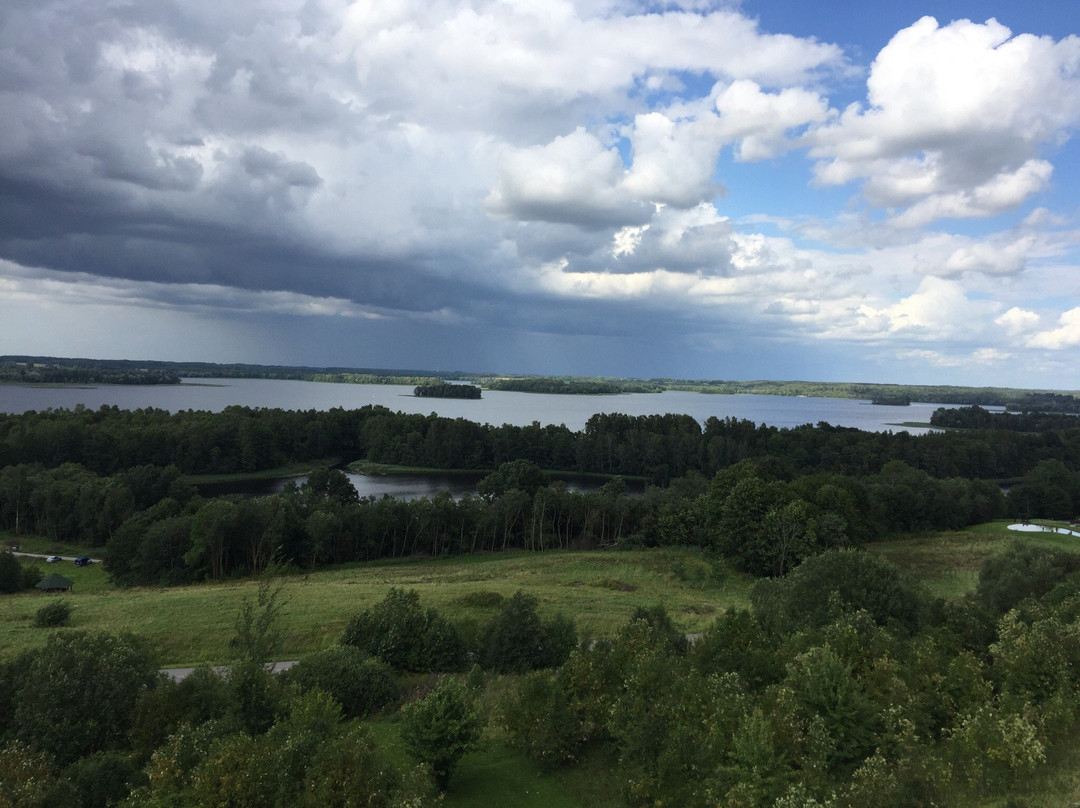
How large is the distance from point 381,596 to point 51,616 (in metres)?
15.6

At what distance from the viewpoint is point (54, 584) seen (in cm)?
4328

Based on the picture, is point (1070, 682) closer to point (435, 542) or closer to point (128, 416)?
point (435, 542)

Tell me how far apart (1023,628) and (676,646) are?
10.6 metres

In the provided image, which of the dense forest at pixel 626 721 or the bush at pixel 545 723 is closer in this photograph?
the dense forest at pixel 626 721

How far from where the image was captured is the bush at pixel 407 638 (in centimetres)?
2620

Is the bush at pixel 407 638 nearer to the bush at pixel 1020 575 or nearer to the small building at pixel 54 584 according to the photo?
the bush at pixel 1020 575

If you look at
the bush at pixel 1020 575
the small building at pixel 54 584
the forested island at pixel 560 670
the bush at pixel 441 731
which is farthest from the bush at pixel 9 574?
Answer: the bush at pixel 1020 575

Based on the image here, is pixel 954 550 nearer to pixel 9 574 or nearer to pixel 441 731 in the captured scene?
pixel 441 731

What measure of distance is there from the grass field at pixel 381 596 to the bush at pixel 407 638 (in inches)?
128

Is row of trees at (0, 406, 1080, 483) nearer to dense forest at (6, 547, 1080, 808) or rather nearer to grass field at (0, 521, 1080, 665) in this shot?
grass field at (0, 521, 1080, 665)

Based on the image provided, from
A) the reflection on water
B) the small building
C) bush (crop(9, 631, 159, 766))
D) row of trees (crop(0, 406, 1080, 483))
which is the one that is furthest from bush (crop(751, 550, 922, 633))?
row of trees (crop(0, 406, 1080, 483))

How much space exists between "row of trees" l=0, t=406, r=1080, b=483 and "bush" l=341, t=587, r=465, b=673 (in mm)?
76538

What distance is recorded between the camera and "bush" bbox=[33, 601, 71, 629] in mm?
29891

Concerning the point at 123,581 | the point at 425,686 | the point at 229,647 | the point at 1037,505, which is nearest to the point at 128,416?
the point at 123,581
